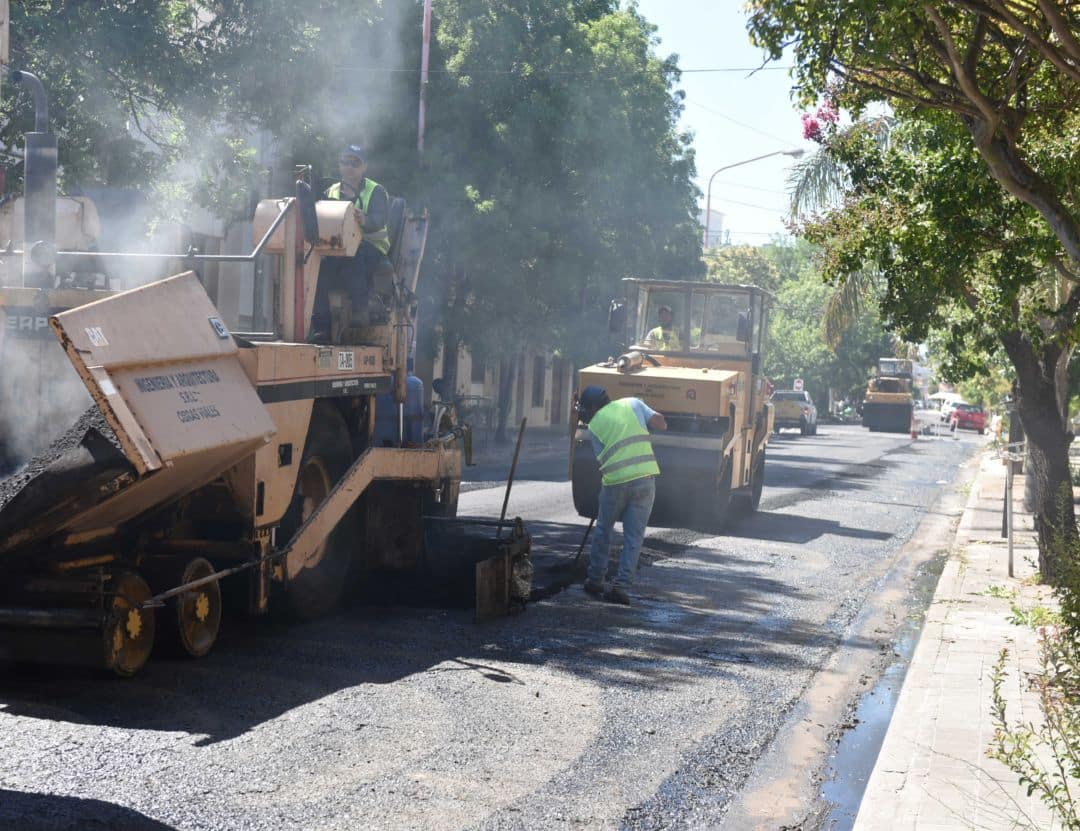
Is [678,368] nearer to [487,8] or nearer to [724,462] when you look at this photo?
[724,462]

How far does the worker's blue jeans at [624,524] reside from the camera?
998cm

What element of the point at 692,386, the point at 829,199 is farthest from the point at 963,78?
the point at 829,199

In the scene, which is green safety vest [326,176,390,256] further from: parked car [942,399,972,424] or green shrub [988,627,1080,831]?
parked car [942,399,972,424]

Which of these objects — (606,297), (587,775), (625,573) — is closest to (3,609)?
(587,775)

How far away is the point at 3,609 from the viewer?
20.2 feet

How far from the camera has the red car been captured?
70.2 meters

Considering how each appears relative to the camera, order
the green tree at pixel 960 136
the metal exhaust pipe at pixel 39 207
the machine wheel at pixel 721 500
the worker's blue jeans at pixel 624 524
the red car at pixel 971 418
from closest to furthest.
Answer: the green tree at pixel 960 136, the metal exhaust pipe at pixel 39 207, the worker's blue jeans at pixel 624 524, the machine wheel at pixel 721 500, the red car at pixel 971 418

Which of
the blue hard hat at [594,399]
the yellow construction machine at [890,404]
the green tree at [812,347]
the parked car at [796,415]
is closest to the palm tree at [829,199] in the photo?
the blue hard hat at [594,399]

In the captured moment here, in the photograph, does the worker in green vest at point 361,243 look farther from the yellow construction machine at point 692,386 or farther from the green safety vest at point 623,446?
the yellow construction machine at point 692,386

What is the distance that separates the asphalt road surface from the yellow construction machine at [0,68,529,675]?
0.98ft

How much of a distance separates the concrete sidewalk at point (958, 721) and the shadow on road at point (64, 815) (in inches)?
95.4

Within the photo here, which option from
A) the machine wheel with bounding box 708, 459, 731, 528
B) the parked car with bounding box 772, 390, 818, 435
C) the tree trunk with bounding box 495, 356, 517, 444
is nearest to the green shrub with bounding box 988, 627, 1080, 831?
the machine wheel with bounding box 708, 459, 731, 528

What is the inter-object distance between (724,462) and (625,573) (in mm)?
5149

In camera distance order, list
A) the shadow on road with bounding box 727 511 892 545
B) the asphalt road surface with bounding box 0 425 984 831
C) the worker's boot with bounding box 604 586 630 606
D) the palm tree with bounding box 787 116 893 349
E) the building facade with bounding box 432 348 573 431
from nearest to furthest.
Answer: the asphalt road surface with bounding box 0 425 984 831 < the worker's boot with bounding box 604 586 630 606 < the shadow on road with bounding box 727 511 892 545 < the palm tree with bounding box 787 116 893 349 < the building facade with bounding box 432 348 573 431
